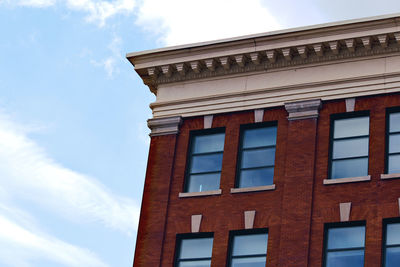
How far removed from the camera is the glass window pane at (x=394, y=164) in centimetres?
3105

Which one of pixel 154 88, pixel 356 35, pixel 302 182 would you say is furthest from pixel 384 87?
pixel 154 88

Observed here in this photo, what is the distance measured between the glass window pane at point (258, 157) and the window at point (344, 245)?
11.6ft

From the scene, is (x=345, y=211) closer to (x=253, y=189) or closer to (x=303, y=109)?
(x=253, y=189)

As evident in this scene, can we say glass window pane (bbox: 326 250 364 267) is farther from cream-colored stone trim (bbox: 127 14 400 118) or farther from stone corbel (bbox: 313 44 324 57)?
stone corbel (bbox: 313 44 324 57)

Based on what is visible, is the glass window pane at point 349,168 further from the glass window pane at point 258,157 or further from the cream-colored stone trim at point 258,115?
the cream-colored stone trim at point 258,115

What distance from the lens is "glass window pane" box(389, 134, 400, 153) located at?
31.5 metres

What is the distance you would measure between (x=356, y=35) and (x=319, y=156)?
4.26 m

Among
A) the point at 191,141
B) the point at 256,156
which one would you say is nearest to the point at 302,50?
the point at 256,156

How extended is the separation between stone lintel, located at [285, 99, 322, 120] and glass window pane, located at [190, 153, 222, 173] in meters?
2.93

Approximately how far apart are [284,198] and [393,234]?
3762 mm

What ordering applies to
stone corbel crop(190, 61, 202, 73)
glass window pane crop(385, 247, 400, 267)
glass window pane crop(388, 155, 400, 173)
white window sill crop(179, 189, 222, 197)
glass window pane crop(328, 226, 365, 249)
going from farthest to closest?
stone corbel crop(190, 61, 202, 73), white window sill crop(179, 189, 222, 197), glass window pane crop(388, 155, 400, 173), glass window pane crop(328, 226, 365, 249), glass window pane crop(385, 247, 400, 267)

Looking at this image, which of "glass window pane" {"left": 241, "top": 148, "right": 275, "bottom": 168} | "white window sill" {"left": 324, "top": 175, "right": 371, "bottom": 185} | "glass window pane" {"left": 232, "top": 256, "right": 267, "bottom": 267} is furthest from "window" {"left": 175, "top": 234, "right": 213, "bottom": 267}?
"white window sill" {"left": 324, "top": 175, "right": 371, "bottom": 185}

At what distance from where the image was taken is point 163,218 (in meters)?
33.2

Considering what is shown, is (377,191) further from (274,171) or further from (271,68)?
(271,68)
